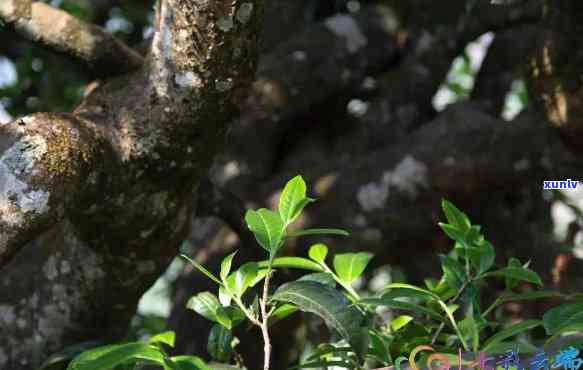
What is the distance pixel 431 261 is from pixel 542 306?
30cm

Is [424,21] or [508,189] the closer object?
[508,189]

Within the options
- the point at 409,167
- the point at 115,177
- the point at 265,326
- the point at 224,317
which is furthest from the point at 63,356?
the point at 409,167

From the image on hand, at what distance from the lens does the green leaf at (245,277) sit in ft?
2.81

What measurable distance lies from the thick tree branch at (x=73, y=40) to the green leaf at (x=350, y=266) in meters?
0.46

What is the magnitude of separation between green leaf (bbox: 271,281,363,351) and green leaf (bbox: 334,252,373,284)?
0.13 metres

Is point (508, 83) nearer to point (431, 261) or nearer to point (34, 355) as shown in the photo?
point (431, 261)

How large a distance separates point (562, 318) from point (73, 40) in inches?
30.8

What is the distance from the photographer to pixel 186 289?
1.88 m

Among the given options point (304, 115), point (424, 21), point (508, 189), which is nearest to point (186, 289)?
point (304, 115)

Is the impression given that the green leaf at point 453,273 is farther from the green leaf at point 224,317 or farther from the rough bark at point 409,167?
the rough bark at point 409,167

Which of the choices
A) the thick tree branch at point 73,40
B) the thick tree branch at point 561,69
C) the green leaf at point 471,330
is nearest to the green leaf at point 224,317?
the green leaf at point 471,330

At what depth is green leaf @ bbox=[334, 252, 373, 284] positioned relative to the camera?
3.22ft

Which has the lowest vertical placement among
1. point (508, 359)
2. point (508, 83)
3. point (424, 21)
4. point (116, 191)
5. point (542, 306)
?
point (542, 306)

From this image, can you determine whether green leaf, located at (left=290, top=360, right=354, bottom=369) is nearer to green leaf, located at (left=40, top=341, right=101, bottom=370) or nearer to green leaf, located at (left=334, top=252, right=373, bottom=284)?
green leaf, located at (left=334, top=252, right=373, bottom=284)
